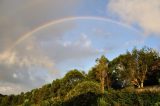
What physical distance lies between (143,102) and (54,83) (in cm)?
13219

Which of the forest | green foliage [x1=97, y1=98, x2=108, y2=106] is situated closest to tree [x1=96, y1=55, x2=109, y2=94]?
the forest

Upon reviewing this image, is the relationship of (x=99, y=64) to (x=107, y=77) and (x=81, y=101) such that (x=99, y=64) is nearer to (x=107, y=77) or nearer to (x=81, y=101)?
(x=107, y=77)

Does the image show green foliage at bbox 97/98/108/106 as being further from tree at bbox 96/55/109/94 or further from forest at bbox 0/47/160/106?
tree at bbox 96/55/109/94

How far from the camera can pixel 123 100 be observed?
54.1 metres

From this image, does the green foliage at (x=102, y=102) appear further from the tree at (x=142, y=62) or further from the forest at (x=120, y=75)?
the tree at (x=142, y=62)

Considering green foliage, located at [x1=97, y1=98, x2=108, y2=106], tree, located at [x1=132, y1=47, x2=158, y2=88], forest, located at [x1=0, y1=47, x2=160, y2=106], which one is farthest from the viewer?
tree, located at [x1=132, y1=47, x2=158, y2=88]

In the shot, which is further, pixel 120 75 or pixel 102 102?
pixel 120 75

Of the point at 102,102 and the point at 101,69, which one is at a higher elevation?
the point at 101,69

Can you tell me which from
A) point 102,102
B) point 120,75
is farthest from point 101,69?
point 102,102

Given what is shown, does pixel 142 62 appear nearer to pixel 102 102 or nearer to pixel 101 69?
pixel 101 69

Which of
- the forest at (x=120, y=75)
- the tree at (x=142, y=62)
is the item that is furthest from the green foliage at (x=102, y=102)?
the tree at (x=142, y=62)

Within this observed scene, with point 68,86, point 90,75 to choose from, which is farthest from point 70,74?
point 90,75

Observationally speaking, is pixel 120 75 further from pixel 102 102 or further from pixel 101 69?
pixel 102 102

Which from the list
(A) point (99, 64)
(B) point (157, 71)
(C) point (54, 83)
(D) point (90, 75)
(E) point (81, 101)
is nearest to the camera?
(E) point (81, 101)
